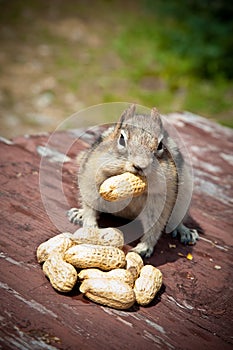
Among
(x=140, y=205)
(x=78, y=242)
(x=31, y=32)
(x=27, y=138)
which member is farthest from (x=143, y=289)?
(x=31, y=32)

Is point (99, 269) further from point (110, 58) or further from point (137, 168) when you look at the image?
point (110, 58)

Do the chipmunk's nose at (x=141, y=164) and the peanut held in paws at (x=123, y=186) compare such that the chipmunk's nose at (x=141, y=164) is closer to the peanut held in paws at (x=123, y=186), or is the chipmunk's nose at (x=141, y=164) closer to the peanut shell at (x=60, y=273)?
the peanut held in paws at (x=123, y=186)

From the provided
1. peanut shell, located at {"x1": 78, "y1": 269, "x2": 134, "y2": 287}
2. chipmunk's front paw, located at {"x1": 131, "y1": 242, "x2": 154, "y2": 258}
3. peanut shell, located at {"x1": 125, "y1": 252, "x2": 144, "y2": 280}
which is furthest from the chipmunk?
peanut shell, located at {"x1": 78, "y1": 269, "x2": 134, "y2": 287}

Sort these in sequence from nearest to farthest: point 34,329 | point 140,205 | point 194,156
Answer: point 34,329 → point 140,205 → point 194,156

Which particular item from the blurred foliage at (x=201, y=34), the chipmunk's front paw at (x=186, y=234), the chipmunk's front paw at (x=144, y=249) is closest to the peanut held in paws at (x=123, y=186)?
the chipmunk's front paw at (x=144, y=249)

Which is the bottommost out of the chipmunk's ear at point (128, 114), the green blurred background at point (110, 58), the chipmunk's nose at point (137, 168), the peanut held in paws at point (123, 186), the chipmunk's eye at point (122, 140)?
the green blurred background at point (110, 58)

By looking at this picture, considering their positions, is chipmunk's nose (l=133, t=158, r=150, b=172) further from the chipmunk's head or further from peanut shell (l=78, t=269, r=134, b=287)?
peanut shell (l=78, t=269, r=134, b=287)

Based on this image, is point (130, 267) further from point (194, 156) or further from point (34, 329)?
point (194, 156)

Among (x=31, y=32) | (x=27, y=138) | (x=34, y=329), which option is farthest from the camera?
(x=31, y=32)
